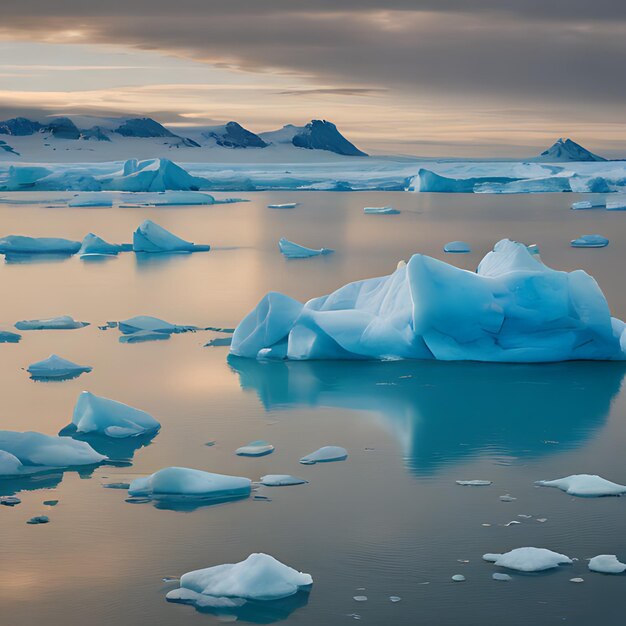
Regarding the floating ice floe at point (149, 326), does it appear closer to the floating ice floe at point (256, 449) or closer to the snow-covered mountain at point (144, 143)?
the floating ice floe at point (256, 449)

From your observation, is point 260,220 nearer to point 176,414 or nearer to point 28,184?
point 28,184

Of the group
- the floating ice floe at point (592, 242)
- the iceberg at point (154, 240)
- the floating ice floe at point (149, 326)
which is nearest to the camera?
the floating ice floe at point (149, 326)

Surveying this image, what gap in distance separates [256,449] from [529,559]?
6.57 feet

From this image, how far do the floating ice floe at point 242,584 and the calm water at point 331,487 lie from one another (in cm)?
7

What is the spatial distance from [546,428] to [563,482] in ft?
3.91

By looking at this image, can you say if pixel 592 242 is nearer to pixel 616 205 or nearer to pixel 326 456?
pixel 616 205

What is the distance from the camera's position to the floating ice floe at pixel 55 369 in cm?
799

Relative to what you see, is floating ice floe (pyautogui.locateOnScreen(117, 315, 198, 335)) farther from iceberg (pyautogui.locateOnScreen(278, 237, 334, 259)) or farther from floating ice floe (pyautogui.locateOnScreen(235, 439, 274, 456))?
iceberg (pyautogui.locateOnScreen(278, 237, 334, 259))

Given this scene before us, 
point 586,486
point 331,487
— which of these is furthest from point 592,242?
A: point 331,487

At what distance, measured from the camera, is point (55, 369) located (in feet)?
26.5

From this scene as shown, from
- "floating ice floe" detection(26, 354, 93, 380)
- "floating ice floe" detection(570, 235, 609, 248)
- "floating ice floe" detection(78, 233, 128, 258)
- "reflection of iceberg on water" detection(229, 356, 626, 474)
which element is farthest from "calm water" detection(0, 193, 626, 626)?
"floating ice floe" detection(570, 235, 609, 248)

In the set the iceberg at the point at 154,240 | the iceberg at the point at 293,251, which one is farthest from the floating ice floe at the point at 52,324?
the iceberg at the point at 154,240

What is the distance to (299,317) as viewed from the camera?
8344 mm

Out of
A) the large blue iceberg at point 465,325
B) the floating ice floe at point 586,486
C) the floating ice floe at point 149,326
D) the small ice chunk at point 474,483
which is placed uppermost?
the large blue iceberg at point 465,325
